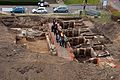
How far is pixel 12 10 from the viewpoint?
1850 inches

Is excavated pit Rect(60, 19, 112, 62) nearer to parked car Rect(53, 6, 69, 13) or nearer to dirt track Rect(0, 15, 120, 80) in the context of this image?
parked car Rect(53, 6, 69, 13)

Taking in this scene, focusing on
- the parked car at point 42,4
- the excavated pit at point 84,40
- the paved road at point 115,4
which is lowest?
the excavated pit at point 84,40

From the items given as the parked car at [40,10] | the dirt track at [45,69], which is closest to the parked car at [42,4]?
the parked car at [40,10]

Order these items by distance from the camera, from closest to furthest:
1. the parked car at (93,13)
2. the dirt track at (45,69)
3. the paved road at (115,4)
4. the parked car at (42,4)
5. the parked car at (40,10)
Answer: the dirt track at (45,69) → the parked car at (93,13) → the parked car at (40,10) → the paved road at (115,4) → the parked car at (42,4)

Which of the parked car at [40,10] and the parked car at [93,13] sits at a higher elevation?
the parked car at [40,10]

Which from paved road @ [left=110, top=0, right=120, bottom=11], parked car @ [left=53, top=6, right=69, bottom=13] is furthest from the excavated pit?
paved road @ [left=110, top=0, right=120, bottom=11]

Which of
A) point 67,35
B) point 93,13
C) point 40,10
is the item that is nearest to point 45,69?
point 67,35

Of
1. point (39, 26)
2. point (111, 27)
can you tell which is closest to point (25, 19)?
point (39, 26)

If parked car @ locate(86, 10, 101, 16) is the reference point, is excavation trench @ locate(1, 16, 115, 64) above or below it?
below

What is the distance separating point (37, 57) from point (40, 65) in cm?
250

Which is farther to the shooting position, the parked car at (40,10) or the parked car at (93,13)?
the parked car at (40,10)

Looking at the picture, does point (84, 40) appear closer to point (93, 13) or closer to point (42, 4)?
point (93, 13)

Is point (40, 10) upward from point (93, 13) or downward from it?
upward

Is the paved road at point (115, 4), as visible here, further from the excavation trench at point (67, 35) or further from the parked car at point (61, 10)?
the excavation trench at point (67, 35)
